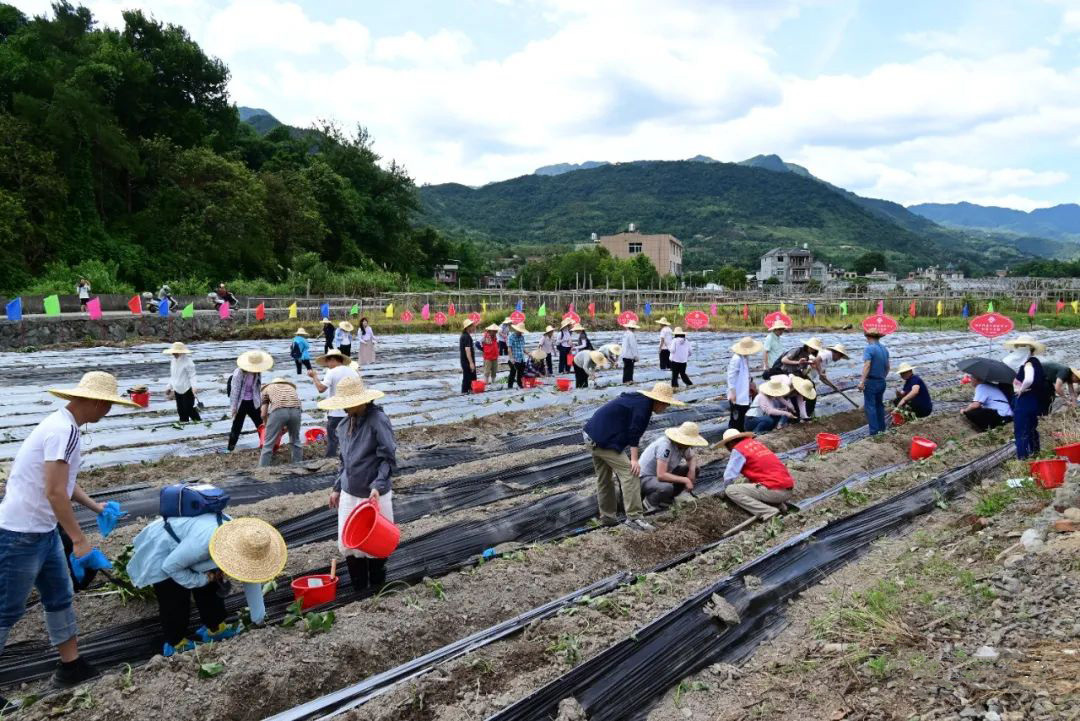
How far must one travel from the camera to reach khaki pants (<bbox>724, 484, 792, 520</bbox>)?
6.57 m

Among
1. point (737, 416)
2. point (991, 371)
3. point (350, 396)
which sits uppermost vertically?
point (350, 396)

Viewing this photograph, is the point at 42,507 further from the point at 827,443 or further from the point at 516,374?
the point at 516,374

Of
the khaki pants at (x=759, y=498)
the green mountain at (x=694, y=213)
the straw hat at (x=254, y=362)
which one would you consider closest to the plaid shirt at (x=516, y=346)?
the straw hat at (x=254, y=362)

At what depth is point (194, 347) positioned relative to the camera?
20250mm

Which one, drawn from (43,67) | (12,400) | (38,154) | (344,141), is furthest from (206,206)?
(12,400)

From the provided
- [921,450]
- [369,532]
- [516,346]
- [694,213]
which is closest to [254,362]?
[369,532]

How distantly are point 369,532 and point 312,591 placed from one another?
520 mm

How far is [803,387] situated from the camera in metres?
10.0

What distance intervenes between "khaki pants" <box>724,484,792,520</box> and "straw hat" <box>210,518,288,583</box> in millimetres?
4244

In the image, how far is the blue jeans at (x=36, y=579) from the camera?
3.57 m

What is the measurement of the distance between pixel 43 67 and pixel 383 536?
3731 centimetres

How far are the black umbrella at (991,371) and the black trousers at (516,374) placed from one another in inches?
287

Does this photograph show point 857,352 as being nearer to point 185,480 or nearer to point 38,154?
point 185,480

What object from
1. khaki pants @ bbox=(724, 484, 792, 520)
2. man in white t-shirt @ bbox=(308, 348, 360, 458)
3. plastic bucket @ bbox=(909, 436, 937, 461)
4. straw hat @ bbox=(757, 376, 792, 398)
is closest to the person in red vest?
khaki pants @ bbox=(724, 484, 792, 520)
